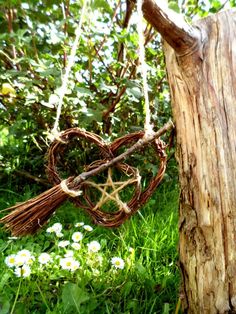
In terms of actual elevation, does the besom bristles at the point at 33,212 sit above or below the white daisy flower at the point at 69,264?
above

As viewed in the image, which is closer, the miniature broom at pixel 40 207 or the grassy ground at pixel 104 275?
the miniature broom at pixel 40 207

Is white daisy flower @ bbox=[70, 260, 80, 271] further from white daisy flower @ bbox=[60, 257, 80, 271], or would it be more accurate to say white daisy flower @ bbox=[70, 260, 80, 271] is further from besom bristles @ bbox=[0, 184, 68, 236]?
besom bristles @ bbox=[0, 184, 68, 236]

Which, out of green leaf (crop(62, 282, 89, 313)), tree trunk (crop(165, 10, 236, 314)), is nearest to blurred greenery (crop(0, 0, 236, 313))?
green leaf (crop(62, 282, 89, 313))

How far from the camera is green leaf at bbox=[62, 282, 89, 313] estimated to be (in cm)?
154

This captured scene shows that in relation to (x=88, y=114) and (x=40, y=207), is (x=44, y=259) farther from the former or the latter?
(x=88, y=114)

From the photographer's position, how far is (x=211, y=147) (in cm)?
132

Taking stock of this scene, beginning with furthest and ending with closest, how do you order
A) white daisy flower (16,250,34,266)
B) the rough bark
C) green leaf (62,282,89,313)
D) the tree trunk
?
white daisy flower (16,250,34,266), green leaf (62,282,89,313), the tree trunk, the rough bark

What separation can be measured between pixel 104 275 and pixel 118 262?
8 cm

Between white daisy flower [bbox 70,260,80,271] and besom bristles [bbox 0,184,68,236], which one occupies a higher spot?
besom bristles [bbox 0,184,68,236]

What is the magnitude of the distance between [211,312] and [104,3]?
1.32 meters

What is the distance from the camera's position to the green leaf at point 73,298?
1541 millimetres

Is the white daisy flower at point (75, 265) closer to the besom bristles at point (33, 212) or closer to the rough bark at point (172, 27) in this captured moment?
the besom bristles at point (33, 212)

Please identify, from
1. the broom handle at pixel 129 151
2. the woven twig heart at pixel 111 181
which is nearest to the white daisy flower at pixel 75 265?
the woven twig heart at pixel 111 181

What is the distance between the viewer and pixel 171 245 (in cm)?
199
